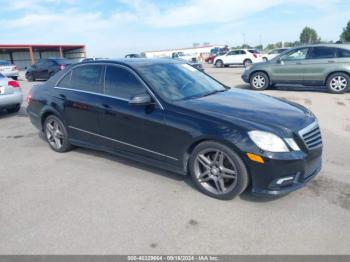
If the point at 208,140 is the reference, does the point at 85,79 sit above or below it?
above

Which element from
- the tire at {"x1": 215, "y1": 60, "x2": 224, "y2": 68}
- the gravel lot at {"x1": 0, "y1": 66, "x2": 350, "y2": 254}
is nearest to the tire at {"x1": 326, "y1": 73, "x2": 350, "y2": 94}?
the gravel lot at {"x1": 0, "y1": 66, "x2": 350, "y2": 254}

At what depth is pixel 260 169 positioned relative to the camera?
10.7ft

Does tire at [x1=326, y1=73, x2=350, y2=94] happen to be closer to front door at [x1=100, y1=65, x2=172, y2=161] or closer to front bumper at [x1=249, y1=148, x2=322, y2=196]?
front bumper at [x1=249, y1=148, x2=322, y2=196]

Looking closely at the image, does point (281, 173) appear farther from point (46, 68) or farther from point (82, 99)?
point (46, 68)

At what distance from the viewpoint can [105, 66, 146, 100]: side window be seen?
4169mm

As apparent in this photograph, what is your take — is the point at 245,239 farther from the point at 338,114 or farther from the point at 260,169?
the point at 338,114

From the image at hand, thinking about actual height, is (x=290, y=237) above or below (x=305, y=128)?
below

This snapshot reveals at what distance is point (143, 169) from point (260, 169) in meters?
1.87

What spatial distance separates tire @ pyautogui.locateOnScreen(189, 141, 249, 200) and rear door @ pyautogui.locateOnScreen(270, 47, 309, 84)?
866cm

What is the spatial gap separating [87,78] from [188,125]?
2118 millimetres

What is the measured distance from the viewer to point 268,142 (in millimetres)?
3232

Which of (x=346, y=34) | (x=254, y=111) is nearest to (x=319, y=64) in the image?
(x=254, y=111)

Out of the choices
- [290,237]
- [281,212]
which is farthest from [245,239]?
[281,212]

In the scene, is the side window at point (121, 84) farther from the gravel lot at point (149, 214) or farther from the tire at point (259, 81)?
the tire at point (259, 81)
